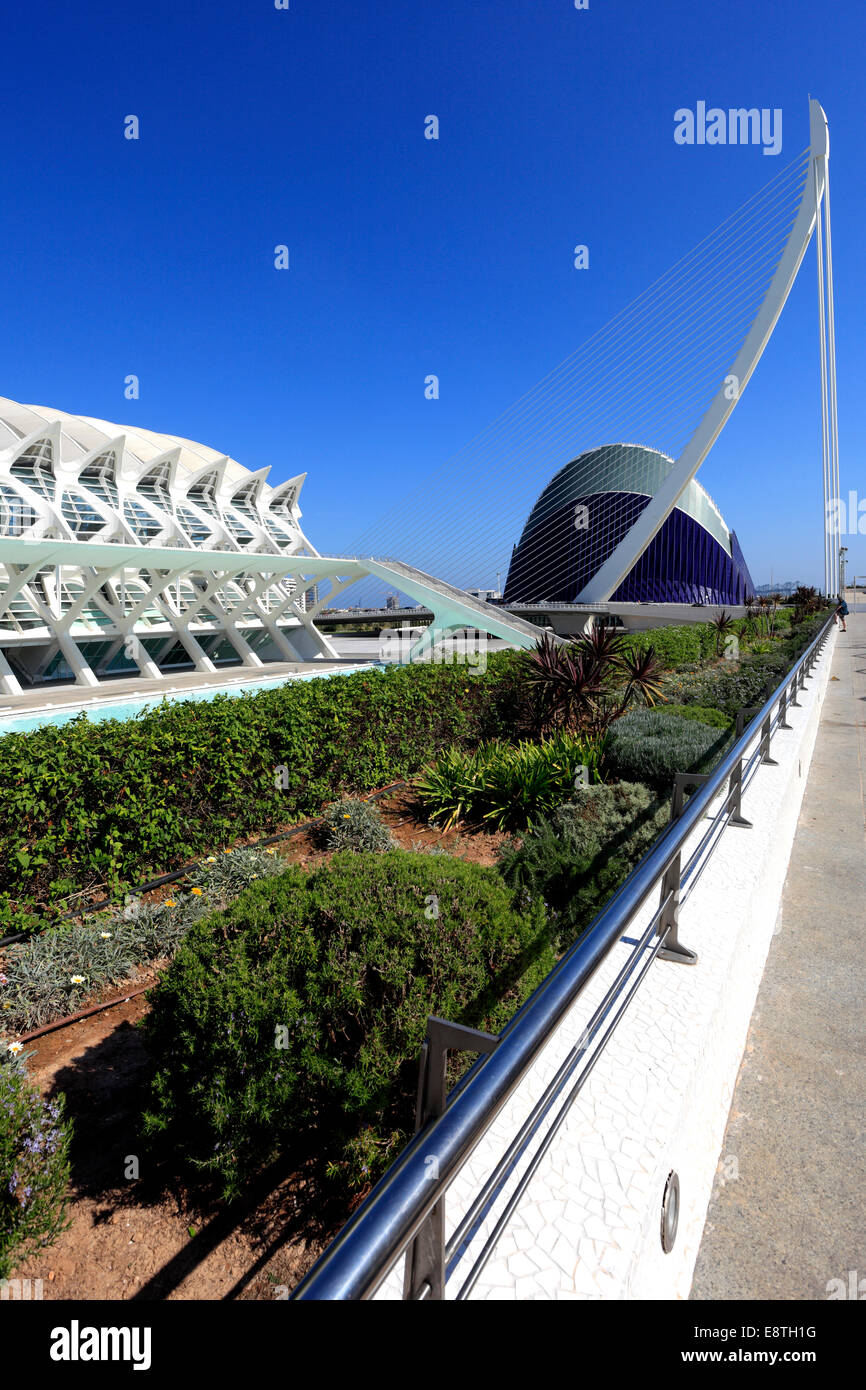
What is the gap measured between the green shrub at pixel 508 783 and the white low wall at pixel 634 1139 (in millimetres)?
3537

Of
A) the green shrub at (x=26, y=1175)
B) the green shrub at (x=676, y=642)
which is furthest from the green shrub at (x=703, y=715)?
the green shrub at (x=26, y=1175)

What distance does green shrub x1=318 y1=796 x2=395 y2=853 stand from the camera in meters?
6.11

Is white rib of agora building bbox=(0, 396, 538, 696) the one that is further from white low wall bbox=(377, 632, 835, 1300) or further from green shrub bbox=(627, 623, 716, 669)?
white low wall bbox=(377, 632, 835, 1300)

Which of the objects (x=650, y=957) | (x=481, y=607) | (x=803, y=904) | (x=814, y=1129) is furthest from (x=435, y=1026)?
(x=481, y=607)

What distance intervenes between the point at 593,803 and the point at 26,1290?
4.91 meters

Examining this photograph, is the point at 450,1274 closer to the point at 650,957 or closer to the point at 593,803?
the point at 650,957

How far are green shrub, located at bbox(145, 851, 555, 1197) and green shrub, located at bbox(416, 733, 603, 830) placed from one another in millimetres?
3374

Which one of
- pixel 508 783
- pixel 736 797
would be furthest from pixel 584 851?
pixel 508 783

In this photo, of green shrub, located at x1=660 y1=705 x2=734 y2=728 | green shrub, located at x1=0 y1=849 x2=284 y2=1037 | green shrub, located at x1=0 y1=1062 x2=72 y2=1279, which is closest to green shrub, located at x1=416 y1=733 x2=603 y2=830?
green shrub, located at x1=660 y1=705 x2=734 y2=728

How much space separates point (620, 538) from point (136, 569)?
138ft

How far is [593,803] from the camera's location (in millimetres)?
6160

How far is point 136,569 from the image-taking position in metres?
27.5

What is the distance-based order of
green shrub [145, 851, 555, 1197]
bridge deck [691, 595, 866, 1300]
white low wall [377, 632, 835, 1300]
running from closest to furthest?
white low wall [377, 632, 835, 1300]
bridge deck [691, 595, 866, 1300]
green shrub [145, 851, 555, 1197]
